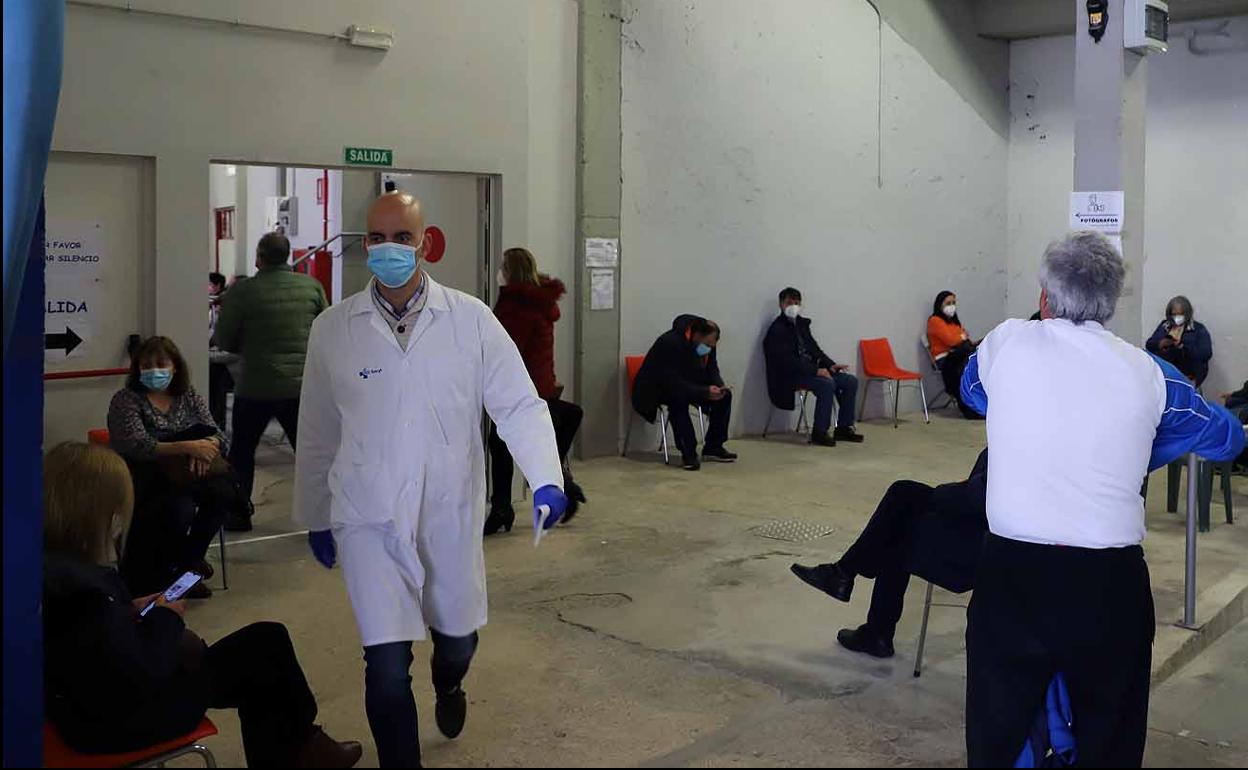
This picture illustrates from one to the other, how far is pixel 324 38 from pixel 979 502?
4.06 metres

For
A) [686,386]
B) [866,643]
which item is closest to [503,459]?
[686,386]

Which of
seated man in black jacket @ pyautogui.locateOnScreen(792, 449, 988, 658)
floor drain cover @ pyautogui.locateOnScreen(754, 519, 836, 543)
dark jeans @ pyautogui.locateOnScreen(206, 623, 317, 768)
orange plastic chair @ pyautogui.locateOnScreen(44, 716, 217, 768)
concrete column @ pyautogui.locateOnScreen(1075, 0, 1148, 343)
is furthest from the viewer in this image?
floor drain cover @ pyautogui.locateOnScreen(754, 519, 836, 543)

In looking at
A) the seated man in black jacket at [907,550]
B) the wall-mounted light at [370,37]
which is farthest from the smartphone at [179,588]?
the wall-mounted light at [370,37]

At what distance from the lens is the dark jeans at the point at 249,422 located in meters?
6.54

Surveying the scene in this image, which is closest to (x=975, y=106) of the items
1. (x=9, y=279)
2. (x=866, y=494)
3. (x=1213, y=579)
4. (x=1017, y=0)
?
(x=1017, y=0)

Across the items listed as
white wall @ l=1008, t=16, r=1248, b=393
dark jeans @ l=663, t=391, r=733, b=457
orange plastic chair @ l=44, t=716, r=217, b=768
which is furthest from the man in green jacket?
white wall @ l=1008, t=16, r=1248, b=393

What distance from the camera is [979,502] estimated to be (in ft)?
13.6

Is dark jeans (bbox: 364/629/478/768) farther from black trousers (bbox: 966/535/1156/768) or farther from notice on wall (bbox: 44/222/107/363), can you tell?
notice on wall (bbox: 44/222/107/363)

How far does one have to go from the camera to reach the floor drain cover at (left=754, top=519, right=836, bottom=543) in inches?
261

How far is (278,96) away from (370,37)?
59cm

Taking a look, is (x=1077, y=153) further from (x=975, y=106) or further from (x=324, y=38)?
(x=975, y=106)

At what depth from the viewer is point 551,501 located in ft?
10.4

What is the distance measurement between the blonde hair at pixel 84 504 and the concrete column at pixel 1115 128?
5022 mm

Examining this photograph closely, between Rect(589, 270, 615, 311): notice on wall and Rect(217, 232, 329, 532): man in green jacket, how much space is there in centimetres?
265
